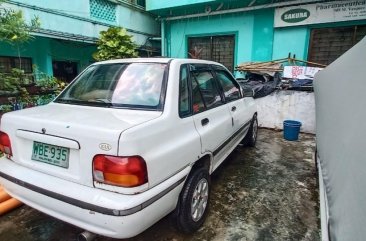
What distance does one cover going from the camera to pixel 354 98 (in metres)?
1.54

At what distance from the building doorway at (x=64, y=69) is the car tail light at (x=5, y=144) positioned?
8.55 metres

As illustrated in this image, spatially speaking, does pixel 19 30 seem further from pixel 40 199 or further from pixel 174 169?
pixel 174 169

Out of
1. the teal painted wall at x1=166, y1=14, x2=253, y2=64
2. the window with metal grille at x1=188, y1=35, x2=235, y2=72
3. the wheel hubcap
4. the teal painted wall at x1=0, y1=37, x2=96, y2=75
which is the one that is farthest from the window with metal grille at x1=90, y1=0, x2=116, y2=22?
the wheel hubcap

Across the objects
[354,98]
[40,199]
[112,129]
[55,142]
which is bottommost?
[40,199]

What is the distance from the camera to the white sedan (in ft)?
5.52

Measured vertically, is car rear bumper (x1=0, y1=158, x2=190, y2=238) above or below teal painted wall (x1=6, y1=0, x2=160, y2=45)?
below

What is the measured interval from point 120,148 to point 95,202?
407 mm

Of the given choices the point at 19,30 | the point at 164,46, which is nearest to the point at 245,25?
the point at 164,46

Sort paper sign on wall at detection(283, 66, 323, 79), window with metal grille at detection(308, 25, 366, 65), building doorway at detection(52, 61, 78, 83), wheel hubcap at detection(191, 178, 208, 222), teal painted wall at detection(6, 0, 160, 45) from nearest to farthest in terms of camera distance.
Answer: wheel hubcap at detection(191, 178, 208, 222), paper sign on wall at detection(283, 66, 323, 79), window with metal grille at detection(308, 25, 366, 65), teal painted wall at detection(6, 0, 160, 45), building doorway at detection(52, 61, 78, 83)

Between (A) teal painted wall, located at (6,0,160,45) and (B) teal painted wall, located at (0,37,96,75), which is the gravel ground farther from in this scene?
(B) teal painted wall, located at (0,37,96,75)

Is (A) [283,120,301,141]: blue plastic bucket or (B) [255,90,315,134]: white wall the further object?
(B) [255,90,315,134]: white wall

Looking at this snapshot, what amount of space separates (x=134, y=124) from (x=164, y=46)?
30.8 ft

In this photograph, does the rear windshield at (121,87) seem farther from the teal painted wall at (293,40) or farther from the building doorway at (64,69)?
the building doorway at (64,69)

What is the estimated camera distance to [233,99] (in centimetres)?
358
